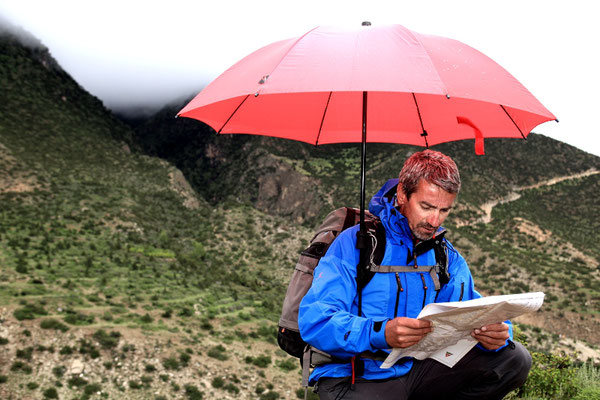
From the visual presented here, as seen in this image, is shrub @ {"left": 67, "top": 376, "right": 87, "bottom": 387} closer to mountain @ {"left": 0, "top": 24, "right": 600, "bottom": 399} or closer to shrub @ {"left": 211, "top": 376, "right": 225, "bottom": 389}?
mountain @ {"left": 0, "top": 24, "right": 600, "bottom": 399}

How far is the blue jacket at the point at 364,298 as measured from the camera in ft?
7.25

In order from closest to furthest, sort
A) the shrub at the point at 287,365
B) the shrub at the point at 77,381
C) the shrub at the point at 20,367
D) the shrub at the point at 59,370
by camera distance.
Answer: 1. the shrub at the point at 20,367
2. the shrub at the point at 77,381
3. the shrub at the point at 59,370
4. the shrub at the point at 287,365

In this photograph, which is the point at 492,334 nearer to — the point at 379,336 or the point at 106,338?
the point at 379,336

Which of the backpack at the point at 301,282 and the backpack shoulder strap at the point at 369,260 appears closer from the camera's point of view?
the backpack shoulder strap at the point at 369,260

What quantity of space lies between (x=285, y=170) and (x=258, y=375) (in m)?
48.3

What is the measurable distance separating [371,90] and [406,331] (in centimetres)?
120

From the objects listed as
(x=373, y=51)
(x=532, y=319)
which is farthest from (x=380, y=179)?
(x=373, y=51)

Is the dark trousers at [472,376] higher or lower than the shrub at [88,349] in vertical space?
higher

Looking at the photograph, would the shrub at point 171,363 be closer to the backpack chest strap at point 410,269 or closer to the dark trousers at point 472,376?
the dark trousers at point 472,376

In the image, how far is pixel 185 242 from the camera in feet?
125

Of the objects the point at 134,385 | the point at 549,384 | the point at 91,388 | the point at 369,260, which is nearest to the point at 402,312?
the point at 369,260

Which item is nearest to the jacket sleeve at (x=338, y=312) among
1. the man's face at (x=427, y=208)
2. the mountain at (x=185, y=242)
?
the man's face at (x=427, y=208)

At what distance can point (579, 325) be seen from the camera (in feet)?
89.5

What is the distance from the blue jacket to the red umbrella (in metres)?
0.80
